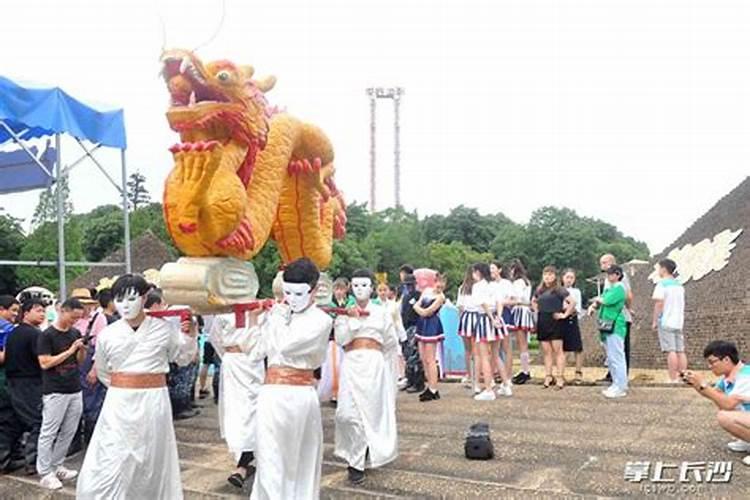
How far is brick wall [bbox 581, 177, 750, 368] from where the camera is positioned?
13.5 m

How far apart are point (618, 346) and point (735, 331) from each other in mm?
6953

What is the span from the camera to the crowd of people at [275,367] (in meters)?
4.41

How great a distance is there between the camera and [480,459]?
560 centimetres

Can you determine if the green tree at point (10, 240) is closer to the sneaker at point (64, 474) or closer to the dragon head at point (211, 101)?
the sneaker at point (64, 474)

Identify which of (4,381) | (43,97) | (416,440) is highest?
(43,97)

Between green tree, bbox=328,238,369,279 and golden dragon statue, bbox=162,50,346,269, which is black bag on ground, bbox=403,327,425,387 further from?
green tree, bbox=328,238,369,279

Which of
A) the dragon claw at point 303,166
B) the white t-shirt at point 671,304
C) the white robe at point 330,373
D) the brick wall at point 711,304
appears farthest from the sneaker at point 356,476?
the brick wall at point 711,304

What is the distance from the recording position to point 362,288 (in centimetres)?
573

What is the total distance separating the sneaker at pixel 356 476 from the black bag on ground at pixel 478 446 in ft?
2.85

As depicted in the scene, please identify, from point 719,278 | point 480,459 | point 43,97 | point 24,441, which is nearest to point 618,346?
point 480,459

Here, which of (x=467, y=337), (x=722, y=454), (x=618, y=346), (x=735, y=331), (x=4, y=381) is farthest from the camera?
(x=735, y=331)

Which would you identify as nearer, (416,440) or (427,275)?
(416,440)

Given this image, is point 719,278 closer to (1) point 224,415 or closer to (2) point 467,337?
(2) point 467,337

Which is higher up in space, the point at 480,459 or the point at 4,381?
the point at 4,381
